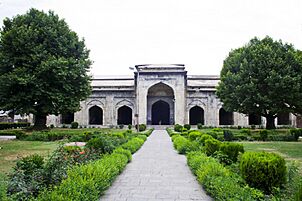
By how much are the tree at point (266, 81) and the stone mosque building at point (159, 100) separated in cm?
874

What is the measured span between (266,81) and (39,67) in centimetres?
1710

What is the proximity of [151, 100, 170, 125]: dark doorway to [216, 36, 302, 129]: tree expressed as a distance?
16.7 m

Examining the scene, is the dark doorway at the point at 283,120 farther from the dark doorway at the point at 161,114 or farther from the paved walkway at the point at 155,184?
the paved walkway at the point at 155,184

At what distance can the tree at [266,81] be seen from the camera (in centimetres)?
2164

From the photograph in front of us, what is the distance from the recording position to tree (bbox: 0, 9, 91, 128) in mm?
20016

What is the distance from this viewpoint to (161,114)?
41.5m

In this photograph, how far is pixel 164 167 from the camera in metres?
9.22

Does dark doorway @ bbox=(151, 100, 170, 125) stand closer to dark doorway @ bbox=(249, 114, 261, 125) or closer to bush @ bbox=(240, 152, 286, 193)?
dark doorway @ bbox=(249, 114, 261, 125)

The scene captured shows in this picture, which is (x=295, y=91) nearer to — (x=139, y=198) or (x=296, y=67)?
(x=296, y=67)

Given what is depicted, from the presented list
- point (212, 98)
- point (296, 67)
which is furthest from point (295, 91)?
point (212, 98)

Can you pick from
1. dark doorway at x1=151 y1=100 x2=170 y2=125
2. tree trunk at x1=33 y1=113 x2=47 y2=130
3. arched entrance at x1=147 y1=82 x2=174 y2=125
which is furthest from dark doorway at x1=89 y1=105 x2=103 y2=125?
tree trunk at x1=33 y1=113 x2=47 y2=130

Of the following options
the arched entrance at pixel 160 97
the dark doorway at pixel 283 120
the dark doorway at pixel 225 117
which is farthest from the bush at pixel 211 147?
the dark doorway at pixel 283 120

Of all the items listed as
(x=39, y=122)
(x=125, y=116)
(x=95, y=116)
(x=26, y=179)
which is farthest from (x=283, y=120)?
(x=26, y=179)

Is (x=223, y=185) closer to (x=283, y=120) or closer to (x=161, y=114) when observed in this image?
(x=161, y=114)
